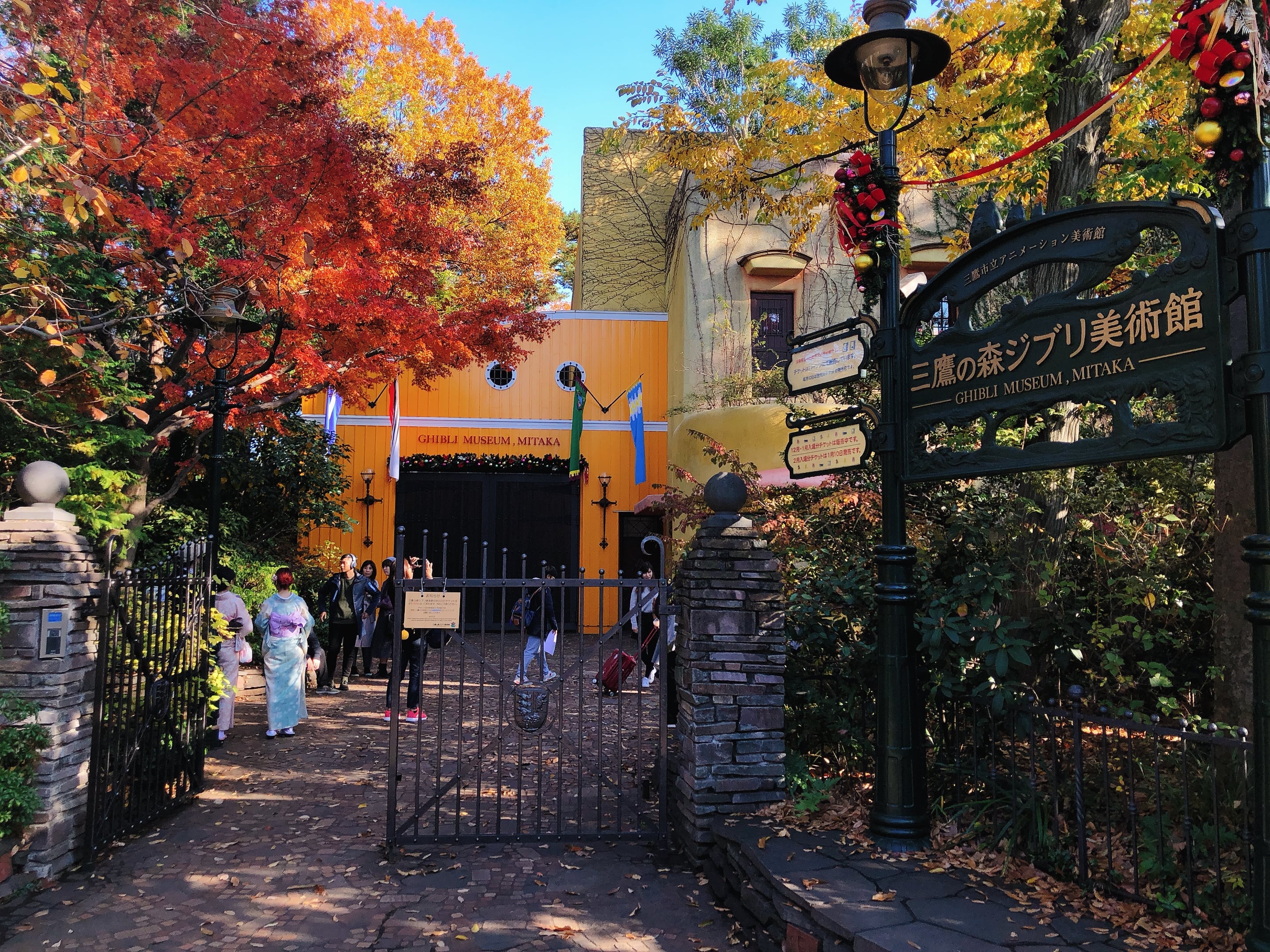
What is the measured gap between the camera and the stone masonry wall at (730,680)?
5082 millimetres

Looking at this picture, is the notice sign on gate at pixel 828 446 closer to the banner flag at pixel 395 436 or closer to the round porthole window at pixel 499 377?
the banner flag at pixel 395 436

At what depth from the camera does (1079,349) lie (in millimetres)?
3646

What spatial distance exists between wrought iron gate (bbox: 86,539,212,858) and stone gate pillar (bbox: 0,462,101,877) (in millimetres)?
117

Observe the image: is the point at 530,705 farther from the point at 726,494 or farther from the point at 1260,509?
the point at 1260,509

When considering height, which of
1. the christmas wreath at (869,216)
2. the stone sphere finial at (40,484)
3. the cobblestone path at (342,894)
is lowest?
the cobblestone path at (342,894)

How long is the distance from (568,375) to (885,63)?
543 inches

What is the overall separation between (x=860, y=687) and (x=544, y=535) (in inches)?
489

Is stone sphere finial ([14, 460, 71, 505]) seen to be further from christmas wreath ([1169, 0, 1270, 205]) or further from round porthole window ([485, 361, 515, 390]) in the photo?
round porthole window ([485, 361, 515, 390])

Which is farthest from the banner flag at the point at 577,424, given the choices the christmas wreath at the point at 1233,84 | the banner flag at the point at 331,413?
the christmas wreath at the point at 1233,84

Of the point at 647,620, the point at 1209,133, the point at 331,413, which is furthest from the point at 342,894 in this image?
the point at 331,413

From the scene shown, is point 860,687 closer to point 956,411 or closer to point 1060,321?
point 956,411

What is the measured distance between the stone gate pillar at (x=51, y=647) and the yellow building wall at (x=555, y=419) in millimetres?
12307

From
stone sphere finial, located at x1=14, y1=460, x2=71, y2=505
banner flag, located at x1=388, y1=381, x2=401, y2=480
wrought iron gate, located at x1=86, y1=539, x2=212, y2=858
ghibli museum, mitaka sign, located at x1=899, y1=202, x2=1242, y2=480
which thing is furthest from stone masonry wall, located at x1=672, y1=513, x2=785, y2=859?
banner flag, located at x1=388, y1=381, x2=401, y2=480

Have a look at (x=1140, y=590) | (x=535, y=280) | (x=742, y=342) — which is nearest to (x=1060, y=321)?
(x=1140, y=590)
